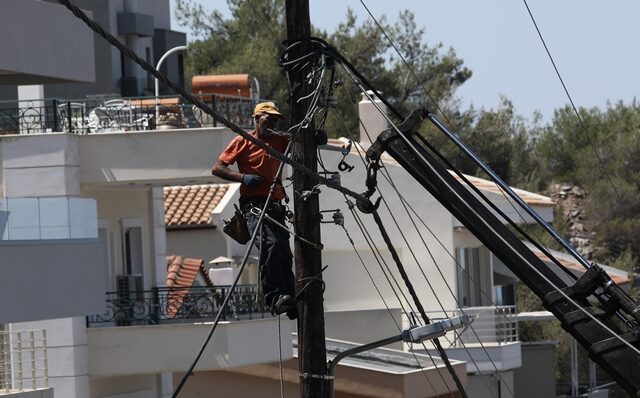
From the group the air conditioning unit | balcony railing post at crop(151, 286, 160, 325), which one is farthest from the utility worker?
the air conditioning unit

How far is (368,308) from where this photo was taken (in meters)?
38.5

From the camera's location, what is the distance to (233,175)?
1504cm

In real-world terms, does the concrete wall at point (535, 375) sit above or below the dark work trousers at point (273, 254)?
below

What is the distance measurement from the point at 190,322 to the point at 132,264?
3274mm

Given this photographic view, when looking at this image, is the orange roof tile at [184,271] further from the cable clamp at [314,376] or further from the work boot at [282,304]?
the cable clamp at [314,376]

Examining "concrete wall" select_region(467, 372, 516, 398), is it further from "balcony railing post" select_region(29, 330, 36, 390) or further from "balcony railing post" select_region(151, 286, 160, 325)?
"balcony railing post" select_region(29, 330, 36, 390)

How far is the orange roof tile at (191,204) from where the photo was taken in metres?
35.4

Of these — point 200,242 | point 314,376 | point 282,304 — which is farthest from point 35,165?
point 200,242

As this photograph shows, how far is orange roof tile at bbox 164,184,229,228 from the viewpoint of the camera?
35438 mm

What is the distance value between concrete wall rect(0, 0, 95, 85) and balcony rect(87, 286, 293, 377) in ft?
18.7

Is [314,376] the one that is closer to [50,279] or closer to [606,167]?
[50,279]

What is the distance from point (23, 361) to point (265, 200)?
9173mm

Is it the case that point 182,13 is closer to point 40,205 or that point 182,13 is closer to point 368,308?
point 368,308

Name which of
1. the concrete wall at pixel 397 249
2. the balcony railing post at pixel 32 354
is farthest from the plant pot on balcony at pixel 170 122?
the concrete wall at pixel 397 249
